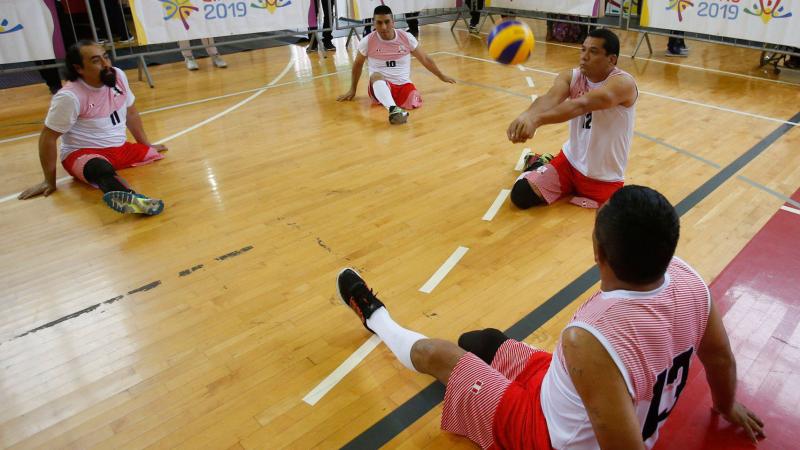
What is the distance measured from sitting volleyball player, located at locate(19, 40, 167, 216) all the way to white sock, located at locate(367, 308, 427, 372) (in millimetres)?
2273

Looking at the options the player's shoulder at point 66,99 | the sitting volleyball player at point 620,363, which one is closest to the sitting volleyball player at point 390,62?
the player's shoulder at point 66,99

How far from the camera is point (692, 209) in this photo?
4105 mm

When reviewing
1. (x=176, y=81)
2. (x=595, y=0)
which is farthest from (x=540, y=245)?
(x=595, y=0)

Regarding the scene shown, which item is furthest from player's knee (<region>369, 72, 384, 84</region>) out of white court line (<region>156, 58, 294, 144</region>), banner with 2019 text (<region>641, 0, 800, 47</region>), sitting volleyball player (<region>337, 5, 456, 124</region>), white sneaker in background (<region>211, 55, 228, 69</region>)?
banner with 2019 text (<region>641, 0, 800, 47</region>)

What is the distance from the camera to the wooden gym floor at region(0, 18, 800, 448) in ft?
8.32

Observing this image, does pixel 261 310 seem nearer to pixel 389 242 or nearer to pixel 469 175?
pixel 389 242

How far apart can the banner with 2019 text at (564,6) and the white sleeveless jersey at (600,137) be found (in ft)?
20.4

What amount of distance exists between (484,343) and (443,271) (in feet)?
3.29

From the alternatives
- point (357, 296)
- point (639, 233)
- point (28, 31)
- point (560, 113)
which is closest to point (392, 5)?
point (28, 31)

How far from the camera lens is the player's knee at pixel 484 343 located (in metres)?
2.46

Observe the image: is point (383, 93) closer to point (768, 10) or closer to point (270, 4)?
point (270, 4)

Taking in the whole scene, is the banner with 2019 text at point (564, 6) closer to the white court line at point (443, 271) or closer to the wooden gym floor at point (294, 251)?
the wooden gym floor at point (294, 251)

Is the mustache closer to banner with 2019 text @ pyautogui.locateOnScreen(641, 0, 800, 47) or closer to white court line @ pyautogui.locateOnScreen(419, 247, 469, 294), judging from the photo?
white court line @ pyautogui.locateOnScreen(419, 247, 469, 294)

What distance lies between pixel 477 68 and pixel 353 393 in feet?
22.0
